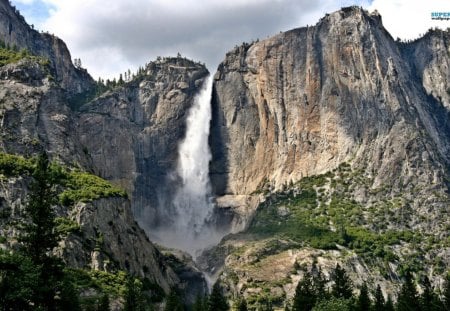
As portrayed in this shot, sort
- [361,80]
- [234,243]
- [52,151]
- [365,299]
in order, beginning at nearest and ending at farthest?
1. [365,299]
2. [52,151]
3. [234,243]
4. [361,80]

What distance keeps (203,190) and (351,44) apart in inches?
2445

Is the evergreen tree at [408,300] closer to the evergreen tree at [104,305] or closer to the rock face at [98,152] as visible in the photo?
the rock face at [98,152]

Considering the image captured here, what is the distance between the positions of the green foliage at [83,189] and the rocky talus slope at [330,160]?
3483cm

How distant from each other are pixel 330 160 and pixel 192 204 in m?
46.4

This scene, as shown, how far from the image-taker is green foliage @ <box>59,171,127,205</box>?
10214cm

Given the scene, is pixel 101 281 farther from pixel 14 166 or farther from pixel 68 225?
pixel 14 166

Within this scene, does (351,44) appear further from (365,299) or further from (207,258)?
(365,299)

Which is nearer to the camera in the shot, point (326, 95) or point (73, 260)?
point (73, 260)

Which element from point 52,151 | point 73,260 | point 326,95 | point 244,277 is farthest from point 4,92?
Result: point 326,95

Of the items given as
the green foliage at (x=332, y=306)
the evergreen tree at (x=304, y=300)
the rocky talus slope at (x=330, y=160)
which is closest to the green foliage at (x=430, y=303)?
the evergreen tree at (x=304, y=300)

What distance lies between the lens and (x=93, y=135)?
188 metres

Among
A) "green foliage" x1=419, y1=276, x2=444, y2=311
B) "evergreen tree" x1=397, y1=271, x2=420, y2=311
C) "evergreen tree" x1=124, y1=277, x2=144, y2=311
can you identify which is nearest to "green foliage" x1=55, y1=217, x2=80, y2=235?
"evergreen tree" x1=124, y1=277, x2=144, y2=311

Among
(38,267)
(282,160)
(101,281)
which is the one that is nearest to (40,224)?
(38,267)

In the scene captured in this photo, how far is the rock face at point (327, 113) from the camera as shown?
160750 millimetres
